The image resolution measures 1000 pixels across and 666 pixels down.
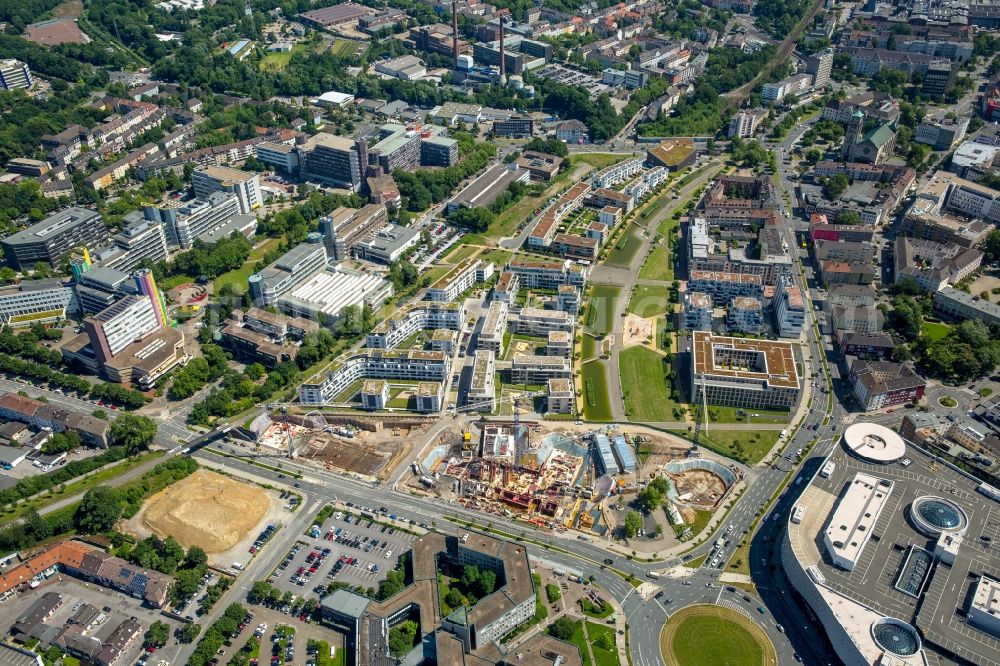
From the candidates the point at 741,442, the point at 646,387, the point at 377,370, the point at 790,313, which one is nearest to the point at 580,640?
the point at 741,442

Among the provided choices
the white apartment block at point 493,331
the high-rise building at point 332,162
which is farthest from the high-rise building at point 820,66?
the white apartment block at point 493,331

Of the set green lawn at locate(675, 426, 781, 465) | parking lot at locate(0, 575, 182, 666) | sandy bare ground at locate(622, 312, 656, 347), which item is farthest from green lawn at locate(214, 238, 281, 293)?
green lawn at locate(675, 426, 781, 465)

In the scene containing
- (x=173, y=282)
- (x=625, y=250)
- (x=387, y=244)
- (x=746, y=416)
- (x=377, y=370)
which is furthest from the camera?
(x=625, y=250)

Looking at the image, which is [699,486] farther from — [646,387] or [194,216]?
[194,216]

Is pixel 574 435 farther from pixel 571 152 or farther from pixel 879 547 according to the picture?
pixel 571 152

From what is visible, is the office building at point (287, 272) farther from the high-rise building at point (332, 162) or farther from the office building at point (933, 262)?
the office building at point (933, 262)

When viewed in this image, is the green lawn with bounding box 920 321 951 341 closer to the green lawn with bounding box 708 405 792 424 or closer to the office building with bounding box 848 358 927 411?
the office building with bounding box 848 358 927 411

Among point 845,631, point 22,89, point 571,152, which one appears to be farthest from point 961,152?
point 22,89
